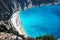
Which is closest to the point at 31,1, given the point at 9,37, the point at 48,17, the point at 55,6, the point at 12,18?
the point at 55,6

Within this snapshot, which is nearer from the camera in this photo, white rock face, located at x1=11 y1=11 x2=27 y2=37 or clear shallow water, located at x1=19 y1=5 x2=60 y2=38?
white rock face, located at x1=11 y1=11 x2=27 y2=37

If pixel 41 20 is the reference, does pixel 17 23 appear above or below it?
below

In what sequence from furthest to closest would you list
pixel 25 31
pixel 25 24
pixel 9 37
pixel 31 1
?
pixel 31 1
pixel 25 24
pixel 25 31
pixel 9 37

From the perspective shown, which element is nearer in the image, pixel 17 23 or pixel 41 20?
pixel 17 23

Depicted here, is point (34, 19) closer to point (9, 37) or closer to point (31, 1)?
point (31, 1)

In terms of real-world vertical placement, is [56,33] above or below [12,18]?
below

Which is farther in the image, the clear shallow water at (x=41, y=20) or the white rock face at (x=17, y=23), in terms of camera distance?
the clear shallow water at (x=41, y=20)

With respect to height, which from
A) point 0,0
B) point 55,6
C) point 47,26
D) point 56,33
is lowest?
point 56,33

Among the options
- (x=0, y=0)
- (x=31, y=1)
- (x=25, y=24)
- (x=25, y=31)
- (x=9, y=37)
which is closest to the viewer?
(x=9, y=37)
